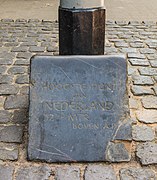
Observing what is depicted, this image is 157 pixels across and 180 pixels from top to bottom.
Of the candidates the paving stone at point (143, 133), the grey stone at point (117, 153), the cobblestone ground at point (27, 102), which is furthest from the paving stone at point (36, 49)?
the grey stone at point (117, 153)

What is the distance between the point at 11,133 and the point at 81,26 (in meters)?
0.99

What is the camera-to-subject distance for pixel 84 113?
8.94 ft

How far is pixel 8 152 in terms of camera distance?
2.72 metres

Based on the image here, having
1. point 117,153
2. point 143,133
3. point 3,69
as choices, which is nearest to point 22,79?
point 3,69

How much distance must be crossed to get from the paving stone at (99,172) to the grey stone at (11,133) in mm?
618

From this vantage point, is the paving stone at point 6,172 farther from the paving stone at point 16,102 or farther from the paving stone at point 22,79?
the paving stone at point 22,79

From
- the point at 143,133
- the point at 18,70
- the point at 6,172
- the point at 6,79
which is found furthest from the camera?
the point at 18,70

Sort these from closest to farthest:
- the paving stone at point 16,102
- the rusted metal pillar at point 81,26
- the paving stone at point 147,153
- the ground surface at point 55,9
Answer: the paving stone at point 147,153 < the rusted metal pillar at point 81,26 < the paving stone at point 16,102 < the ground surface at point 55,9

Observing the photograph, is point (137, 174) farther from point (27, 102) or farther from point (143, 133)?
point (27, 102)

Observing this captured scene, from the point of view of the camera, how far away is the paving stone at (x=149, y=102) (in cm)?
344

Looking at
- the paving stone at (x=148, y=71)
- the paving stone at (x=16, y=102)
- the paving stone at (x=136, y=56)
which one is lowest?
the paving stone at (x=16, y=102)

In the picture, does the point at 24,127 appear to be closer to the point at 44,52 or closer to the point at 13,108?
the point at 13,108

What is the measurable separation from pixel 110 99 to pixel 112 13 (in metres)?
6.04

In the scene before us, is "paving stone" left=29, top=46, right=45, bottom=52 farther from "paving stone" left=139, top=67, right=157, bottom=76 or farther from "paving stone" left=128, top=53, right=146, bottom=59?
"paving stone" left=139, top=67, right=157, bottom=76
